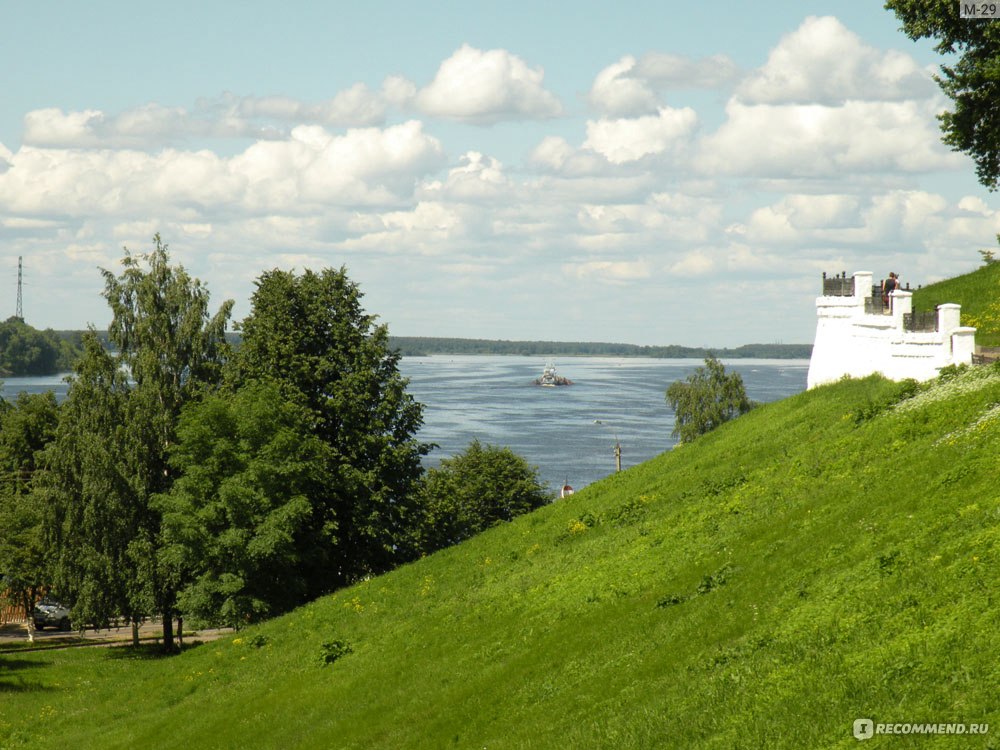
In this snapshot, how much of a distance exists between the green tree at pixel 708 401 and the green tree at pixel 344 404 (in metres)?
49.2

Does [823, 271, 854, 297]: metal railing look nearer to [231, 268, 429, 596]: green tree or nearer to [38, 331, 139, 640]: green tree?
[231, 268, 429, 596]: green tree

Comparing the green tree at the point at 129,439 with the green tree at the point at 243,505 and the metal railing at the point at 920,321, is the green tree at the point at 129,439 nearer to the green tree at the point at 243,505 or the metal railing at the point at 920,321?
the green tree at the point at 243,505

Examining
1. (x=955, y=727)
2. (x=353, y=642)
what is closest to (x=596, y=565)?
(x=353, y=642)

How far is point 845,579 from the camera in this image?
1584 cm

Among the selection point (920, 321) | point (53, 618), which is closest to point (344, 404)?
point (920, 321)

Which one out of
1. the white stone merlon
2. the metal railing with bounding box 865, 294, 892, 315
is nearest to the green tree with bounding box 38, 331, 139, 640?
the white stone merlon

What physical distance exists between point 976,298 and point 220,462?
2954cm

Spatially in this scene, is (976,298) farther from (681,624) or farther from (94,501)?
(94,501)

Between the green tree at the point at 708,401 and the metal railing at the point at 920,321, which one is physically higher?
the metal railing at the point at 920,321

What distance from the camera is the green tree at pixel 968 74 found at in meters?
31.5

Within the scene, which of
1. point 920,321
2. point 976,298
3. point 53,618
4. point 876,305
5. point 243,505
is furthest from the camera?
point 53,618

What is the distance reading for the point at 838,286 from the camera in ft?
120

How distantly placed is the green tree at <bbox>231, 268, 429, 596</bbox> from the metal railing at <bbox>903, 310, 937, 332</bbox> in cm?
2252

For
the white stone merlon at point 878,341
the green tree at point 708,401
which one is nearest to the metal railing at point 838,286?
the white stone merlon at point 878,341
